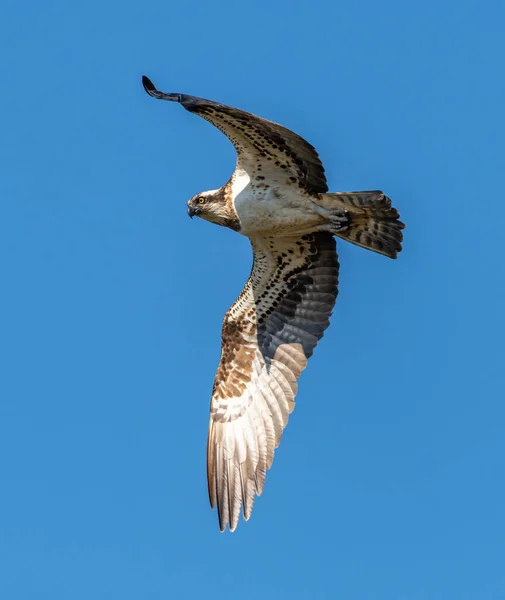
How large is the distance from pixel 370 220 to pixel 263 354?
2.35 m

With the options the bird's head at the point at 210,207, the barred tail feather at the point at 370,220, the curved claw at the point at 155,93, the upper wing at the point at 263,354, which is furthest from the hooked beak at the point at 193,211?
the curved claw at the point at 155,93

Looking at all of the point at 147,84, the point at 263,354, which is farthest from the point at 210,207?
the point at 147,84

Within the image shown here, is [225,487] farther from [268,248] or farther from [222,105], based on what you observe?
[222,105]

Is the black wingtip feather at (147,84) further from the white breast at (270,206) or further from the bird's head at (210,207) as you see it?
the bird's head at (210,207)

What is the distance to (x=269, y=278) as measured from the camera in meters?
15.2

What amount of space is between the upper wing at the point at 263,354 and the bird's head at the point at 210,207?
0.73 meters

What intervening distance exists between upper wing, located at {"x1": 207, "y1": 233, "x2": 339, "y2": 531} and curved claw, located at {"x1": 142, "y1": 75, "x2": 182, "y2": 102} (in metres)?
2.99

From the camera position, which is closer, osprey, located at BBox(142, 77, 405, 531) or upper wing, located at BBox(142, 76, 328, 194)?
upper wing, located at BBox(142, 76, 328, 194)

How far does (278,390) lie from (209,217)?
237 cm

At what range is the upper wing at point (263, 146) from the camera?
490 inches

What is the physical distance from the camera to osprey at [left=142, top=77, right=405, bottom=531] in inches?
541

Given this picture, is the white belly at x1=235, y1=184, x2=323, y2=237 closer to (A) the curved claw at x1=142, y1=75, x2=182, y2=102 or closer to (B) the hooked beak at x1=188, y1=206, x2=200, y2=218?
(B) the hooked beak at x1=188, y1=206, x2=200, y2=218

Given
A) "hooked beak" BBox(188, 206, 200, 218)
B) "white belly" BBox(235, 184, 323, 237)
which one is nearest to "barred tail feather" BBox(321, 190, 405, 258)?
"white belly" BBox(235, 184, 323, 237)

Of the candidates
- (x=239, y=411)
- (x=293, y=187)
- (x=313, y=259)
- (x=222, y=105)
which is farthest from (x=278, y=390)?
(x=222, y=105)
